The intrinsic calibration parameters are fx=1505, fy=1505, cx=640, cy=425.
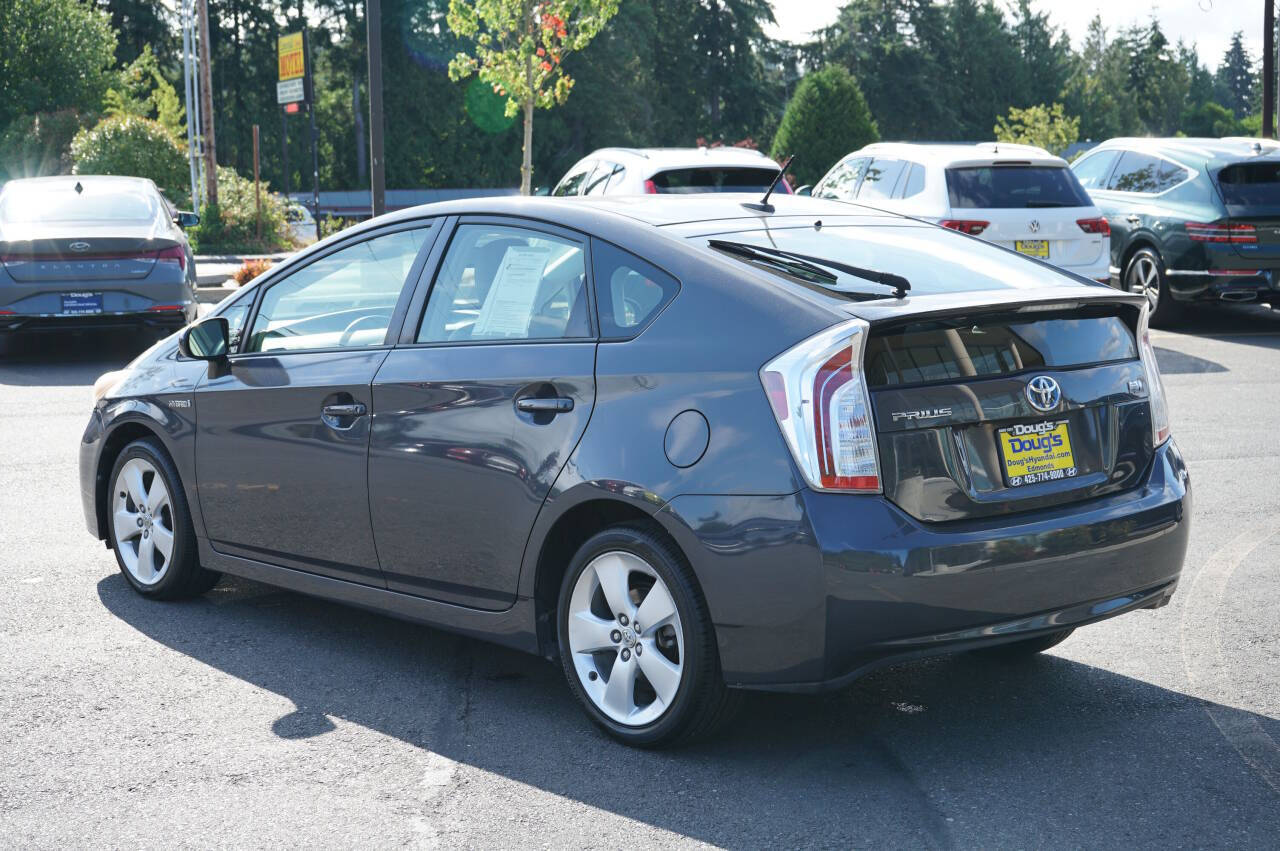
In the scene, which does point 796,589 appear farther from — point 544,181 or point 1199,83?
point 1199,83

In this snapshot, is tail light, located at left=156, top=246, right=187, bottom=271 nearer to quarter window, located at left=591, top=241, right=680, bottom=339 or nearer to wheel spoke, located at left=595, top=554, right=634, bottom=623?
quarter window, located at left=591, top=241, right=680, bottom=339

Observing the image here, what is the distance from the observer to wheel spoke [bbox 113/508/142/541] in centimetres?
603

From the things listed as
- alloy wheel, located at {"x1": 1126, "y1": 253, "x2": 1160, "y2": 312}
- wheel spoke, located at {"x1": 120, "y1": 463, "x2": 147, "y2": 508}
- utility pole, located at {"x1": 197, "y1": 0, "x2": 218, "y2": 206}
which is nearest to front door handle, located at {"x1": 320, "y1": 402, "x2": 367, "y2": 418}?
wheel spoke, located at {"x1": 120, "y1": 463, "x2": 147, "y2": 508}

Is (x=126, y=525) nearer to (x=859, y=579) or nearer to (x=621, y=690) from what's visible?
(x=621, y=690)

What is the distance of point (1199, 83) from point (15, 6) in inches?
5733

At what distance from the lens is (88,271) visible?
1334 centimetres

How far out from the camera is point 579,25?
85.0 feet

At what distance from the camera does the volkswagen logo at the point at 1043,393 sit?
4.12 m

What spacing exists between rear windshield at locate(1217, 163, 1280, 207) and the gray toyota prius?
10.8m

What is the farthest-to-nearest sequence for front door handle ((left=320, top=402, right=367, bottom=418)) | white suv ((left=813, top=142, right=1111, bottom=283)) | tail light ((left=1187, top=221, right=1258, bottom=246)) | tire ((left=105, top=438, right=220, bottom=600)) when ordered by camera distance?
tail light ((left=1187, top=221, right=1258, bottom=246)), white suv ((left=813, top=142, right=1111, bottom=283)), tire ((left=105, top=438, right=220, bottom=600)), front door handle ((left=320, top=402, right=367, bottom=418))

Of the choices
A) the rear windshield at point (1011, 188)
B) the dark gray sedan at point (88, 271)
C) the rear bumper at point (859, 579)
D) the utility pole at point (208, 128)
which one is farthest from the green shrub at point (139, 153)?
the rear bumper at point (859, 579)

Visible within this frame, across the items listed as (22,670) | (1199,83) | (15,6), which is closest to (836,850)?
(22,670)

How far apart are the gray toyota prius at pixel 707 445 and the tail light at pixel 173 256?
29.2 feet

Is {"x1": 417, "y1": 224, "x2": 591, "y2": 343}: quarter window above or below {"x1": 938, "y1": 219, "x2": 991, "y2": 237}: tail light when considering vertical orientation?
below
